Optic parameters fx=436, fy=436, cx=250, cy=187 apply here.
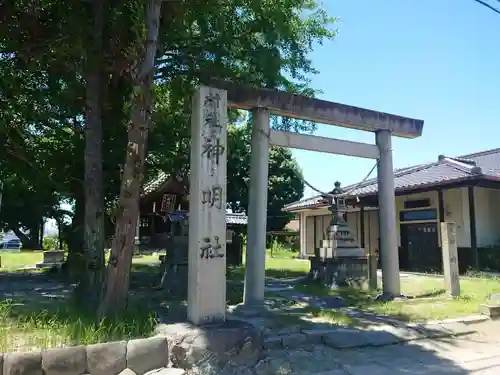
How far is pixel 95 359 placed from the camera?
15.4 feet

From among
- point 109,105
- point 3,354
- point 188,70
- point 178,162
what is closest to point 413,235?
point 178,162

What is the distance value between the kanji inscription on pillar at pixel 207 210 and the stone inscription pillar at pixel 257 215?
7.43 feet

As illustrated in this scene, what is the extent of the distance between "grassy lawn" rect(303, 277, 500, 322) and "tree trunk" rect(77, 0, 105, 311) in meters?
4.25

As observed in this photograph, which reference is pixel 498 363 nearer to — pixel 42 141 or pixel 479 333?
pixel 479 333

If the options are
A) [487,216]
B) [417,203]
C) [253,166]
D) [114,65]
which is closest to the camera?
[114,65]

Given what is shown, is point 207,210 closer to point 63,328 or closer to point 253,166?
point 63,328

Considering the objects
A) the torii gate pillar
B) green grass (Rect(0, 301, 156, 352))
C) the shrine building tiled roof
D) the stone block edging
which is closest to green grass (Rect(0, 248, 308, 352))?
green grass (Rect(0, 301, 156, 352))

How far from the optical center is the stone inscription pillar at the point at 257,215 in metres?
8.45

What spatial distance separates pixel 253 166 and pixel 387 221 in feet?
12.2

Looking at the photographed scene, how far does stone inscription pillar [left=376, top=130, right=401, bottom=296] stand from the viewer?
10.2 meters

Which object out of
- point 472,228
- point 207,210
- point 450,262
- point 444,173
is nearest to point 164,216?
point 444,173

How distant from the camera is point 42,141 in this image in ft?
35.1

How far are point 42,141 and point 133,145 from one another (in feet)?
19.3

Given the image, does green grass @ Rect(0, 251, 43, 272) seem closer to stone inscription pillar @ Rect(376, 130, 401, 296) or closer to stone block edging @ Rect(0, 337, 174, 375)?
stone inscription pillar @ Rect(376, 130, 401, 296)
